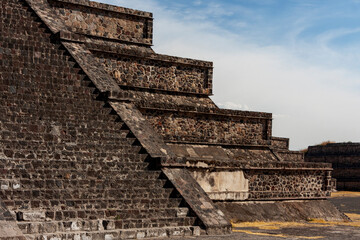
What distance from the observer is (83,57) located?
16625 mm

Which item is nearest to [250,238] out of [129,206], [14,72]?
[129,206]

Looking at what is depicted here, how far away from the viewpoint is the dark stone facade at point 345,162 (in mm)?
37406

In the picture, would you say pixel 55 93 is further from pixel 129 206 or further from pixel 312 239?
pixel 312 239

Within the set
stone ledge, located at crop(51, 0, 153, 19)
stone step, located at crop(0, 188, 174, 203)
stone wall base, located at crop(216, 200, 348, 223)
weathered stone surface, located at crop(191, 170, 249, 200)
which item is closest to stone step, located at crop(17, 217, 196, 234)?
stone step, located at crop(0, 188, 174, 203)

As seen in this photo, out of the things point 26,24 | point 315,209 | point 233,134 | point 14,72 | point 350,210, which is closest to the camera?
point 14,72

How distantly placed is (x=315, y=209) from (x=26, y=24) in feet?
32.0

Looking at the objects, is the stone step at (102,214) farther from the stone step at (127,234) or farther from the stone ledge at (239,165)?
the stone ledge at (239,165)

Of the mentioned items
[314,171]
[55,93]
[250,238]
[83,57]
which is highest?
[83,57]

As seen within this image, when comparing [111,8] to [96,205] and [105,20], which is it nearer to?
[105,20]

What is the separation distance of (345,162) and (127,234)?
94.0 feet

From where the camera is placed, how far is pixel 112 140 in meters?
14.2

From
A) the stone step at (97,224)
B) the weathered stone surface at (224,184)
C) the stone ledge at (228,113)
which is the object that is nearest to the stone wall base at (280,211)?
the weathered stone surface at (224,184)

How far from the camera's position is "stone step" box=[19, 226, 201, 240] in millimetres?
10742

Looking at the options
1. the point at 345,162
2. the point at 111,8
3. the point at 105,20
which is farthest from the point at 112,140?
the point at 345,162
